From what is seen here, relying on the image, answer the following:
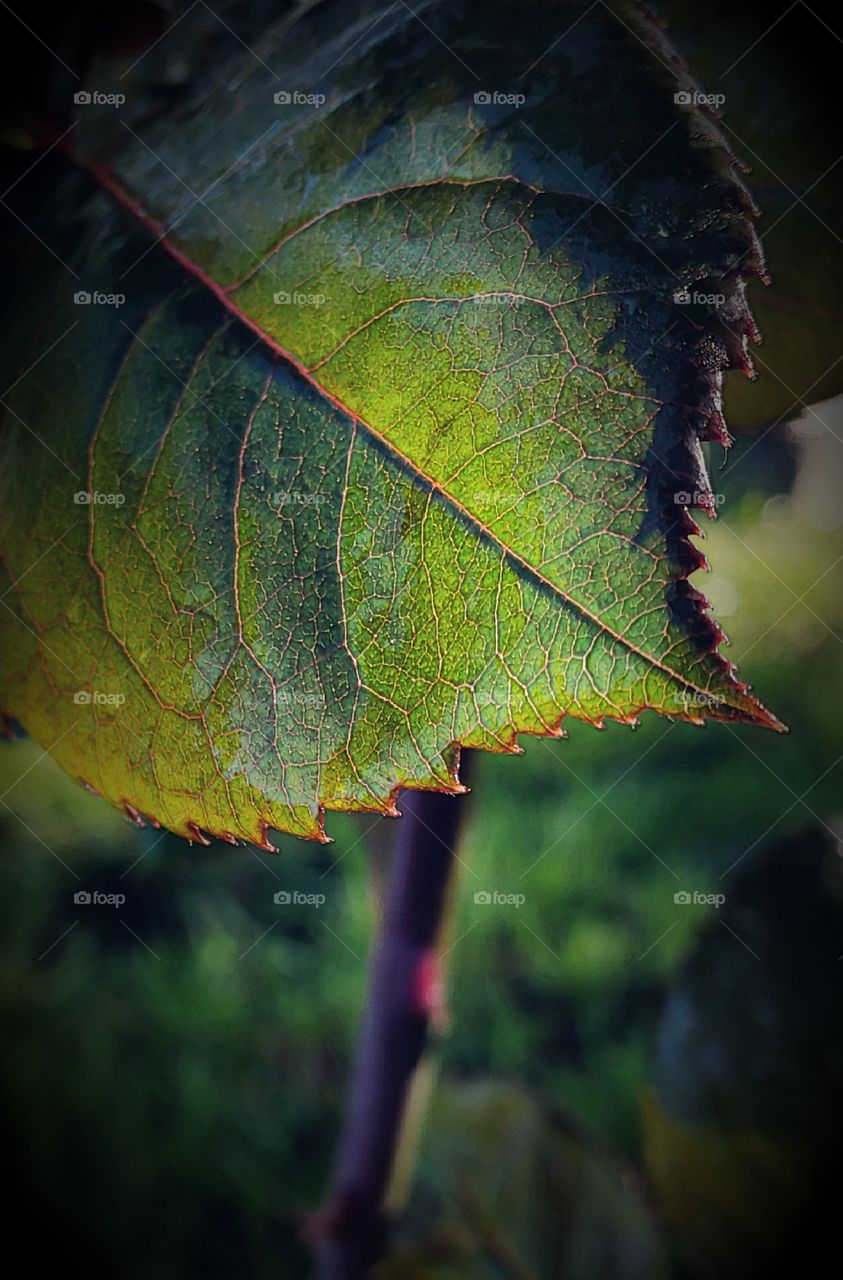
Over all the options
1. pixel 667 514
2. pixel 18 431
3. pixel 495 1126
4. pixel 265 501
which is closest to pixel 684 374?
pixel 667 514

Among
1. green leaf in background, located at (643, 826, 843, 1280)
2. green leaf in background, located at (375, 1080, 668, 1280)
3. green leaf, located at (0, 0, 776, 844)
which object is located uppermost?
green leaf, located at (0, 0, 776, 844)

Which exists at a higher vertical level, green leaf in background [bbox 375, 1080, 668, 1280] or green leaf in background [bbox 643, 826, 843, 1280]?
green leaf in background [bbox 643, 826, 843, 1280]

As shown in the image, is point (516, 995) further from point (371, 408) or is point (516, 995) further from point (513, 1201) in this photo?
point (371, 408)

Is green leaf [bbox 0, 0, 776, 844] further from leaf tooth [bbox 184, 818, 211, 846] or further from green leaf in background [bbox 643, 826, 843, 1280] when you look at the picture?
green leaf in background [bbox 643, 826, 843, 1280]

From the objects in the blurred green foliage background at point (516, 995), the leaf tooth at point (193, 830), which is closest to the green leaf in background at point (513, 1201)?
the blurred green foliage background at point (516, 995)

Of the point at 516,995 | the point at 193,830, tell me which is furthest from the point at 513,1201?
the point at 193,830

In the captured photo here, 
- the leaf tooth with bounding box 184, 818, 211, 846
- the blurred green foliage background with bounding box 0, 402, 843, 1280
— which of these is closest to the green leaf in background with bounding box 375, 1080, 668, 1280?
the blurred green foliage background with bounding box 0, 402, 843, 1280

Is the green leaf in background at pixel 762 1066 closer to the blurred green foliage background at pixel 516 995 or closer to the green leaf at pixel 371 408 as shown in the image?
the blurred green foliage background at pixel 516 995
